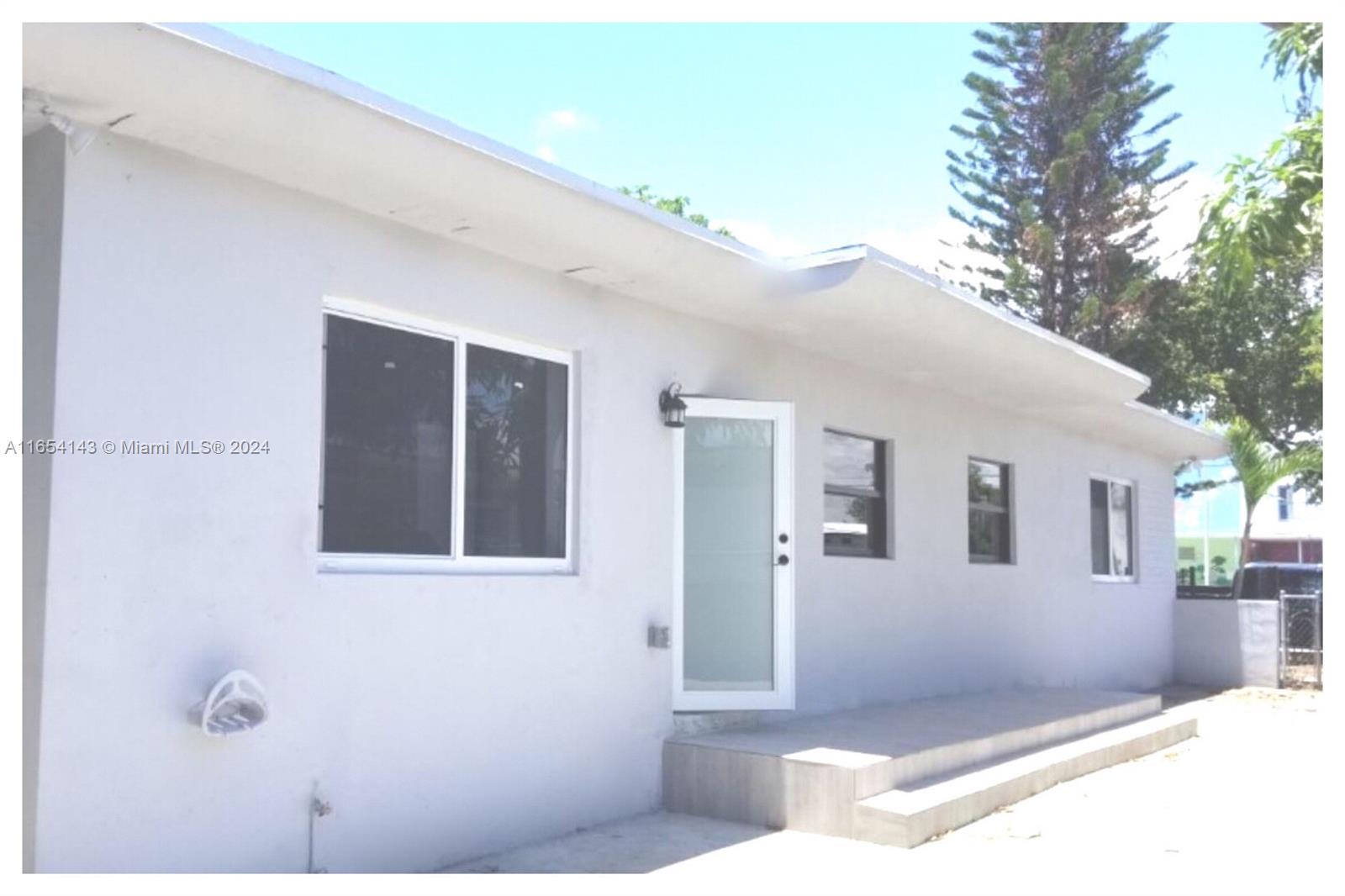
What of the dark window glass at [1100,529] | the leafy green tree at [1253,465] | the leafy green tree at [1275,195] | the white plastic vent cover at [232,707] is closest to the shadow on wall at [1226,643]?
the leafy green tree at [1253,465]

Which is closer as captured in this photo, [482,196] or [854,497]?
[482,196]

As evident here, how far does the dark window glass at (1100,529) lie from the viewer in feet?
45.7

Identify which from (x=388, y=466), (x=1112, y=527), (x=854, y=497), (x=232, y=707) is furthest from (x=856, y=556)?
(x=1112, y=527)

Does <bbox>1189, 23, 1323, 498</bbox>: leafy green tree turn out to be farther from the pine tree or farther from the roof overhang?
the roof overhang

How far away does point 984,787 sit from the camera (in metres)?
6.97

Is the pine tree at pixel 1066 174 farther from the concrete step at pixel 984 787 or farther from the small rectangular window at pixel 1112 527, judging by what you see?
the concrete step at pixel 984 787

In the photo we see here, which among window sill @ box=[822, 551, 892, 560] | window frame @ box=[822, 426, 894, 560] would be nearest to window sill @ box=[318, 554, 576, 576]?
window sill @ box=[822, 551, 892, 560]

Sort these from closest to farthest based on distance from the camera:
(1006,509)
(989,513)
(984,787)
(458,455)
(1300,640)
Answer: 1. (458,455)
2. (984,787)
3. (989,513)
4. (1006,509)
5. (1300,640)

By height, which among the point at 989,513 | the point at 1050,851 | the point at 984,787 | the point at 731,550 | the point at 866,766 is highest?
the point at 989,513

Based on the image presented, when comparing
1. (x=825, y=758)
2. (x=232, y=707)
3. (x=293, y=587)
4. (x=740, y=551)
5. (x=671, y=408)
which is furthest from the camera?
(x=740, y=551)

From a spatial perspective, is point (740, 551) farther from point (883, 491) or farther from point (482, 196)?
point (482, 196)

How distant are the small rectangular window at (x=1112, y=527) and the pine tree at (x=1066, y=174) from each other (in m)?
8.47

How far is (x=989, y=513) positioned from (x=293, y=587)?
7.80 meters

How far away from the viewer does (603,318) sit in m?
6.98
